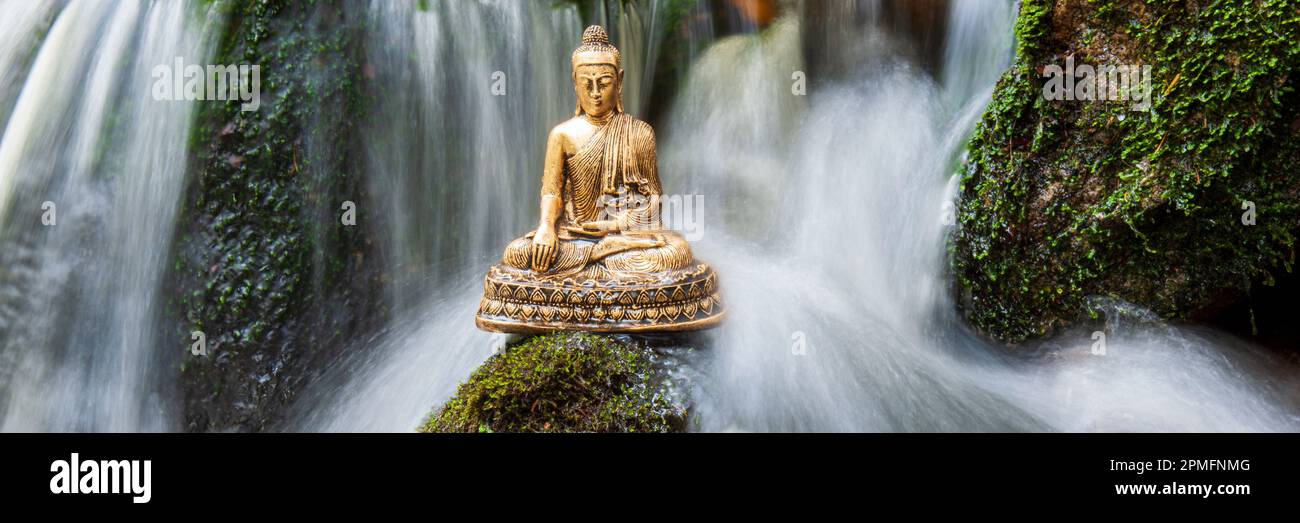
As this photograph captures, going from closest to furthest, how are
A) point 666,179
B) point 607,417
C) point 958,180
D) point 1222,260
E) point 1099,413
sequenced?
point 607,417 < point 1099,413 < point 1222,260 < point 958,180 < point 666,179

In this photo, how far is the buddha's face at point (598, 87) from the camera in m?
A: 4.58

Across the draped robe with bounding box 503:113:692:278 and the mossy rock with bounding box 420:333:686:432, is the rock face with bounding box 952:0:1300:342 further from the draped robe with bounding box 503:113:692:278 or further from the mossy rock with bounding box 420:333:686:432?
the mossy rock with bounding box 420:333:686:432

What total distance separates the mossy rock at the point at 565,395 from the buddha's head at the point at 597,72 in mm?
1332

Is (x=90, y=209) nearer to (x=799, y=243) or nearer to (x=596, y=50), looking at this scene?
(x=596, y=50)

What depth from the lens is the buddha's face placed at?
458 cm

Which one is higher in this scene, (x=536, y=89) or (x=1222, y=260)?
(x=536, y=89)

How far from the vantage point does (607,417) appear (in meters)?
3.78

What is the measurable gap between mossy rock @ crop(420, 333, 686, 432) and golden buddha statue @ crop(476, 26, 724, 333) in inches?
8.8

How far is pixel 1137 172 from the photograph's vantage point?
176 inches

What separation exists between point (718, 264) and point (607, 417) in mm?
2091

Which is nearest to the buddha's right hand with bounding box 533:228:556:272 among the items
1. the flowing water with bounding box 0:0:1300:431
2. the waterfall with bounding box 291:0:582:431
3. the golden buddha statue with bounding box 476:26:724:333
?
the golden buddha statue with bounding box 476:26:724:333

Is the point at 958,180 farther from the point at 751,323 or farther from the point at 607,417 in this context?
the point at 607,417

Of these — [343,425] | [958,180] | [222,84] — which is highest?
[222,84]

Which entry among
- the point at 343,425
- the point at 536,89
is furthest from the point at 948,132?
the point at 343,425
